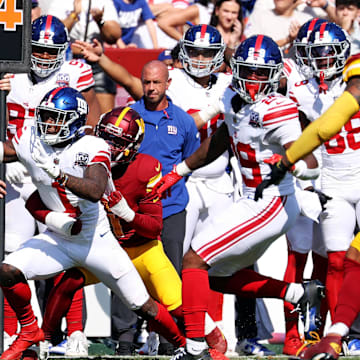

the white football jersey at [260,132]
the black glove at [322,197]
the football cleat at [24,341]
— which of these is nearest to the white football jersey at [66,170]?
the football cleat at [24,341]

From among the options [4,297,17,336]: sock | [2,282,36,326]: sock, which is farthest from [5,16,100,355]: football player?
[2,282,36,326]: sock

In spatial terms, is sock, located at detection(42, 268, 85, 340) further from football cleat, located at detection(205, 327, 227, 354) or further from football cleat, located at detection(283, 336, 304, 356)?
football cleat, located at detection(283, 336, 304, 356)

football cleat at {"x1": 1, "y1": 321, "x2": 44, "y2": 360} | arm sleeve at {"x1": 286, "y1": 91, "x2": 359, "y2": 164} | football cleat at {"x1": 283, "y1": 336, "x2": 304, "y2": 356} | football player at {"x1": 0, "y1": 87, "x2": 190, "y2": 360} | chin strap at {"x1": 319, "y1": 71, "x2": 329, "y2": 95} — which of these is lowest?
football cleat at {"x1": 283, "y1": 336, "x2": 304, "y2": 356}

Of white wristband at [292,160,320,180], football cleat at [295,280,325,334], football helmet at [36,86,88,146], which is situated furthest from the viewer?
football cleat at [295,280,325,334]

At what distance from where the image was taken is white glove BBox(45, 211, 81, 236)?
19.0ft

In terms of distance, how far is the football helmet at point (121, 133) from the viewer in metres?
6.04

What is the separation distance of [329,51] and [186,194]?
4.23 ft

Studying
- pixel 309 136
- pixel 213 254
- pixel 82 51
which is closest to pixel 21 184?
pixel 82 51

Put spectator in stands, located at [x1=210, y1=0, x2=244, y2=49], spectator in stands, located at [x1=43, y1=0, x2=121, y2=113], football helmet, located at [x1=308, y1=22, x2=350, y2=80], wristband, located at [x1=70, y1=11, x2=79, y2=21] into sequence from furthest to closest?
spectator in stands, located at [x1=210, y1=0, x2=244, y2=49] < wristband, located at [x1=70, y1=11, x2=79, y2=21] < spectator in stands, located at [x1=43, y1=0, x2=121, y2=113] < football helmet, located at [x1=308, y1=22, x2=350, y2=80]

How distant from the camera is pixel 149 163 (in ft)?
20.3

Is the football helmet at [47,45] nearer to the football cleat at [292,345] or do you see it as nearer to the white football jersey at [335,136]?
the white football jersey at [335,136]

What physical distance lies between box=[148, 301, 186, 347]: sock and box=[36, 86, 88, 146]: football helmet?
3.55 feet

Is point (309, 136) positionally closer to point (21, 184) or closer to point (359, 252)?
point (359, 252)

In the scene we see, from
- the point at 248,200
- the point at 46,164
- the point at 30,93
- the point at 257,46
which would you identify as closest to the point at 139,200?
the point at 248,200
